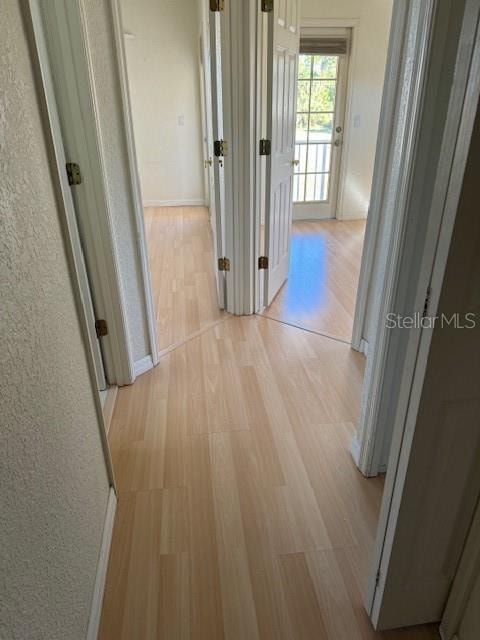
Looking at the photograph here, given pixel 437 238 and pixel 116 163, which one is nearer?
pixel 437 238

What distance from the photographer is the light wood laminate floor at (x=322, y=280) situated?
3.12 metres

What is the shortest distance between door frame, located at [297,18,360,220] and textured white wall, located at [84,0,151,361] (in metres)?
3.30

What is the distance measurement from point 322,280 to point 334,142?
7.19 feet

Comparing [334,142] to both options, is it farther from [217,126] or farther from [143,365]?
[143,365]

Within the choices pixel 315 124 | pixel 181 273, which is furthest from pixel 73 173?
pixel 315 124

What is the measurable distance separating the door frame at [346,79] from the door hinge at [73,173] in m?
3.65

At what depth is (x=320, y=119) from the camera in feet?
16.4

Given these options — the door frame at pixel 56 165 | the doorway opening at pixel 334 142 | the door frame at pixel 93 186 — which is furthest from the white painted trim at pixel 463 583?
the doorway opening at pixel 334 142

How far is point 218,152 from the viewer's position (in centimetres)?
281

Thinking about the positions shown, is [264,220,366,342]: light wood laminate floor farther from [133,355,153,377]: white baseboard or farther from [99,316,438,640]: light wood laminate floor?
[133,355,153,377]: white baseboard

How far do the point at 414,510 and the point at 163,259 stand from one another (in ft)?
11.6

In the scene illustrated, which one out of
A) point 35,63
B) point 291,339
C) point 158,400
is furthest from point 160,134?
point 35,63

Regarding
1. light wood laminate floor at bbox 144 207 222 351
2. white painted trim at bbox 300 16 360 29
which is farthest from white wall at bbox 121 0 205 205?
white painted trim at bbox 300 16 360 29

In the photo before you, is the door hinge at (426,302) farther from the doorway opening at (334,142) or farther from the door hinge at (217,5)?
the doorway opening at (334,142)
